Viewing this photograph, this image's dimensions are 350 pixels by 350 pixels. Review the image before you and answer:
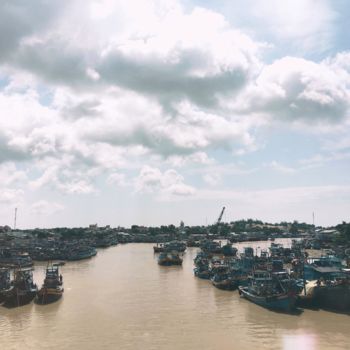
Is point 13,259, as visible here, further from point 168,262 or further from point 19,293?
point 19,293

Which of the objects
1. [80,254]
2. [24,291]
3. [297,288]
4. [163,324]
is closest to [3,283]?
[24,291]

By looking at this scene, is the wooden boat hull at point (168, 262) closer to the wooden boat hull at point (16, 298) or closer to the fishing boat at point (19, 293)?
the fishing boat at point (19, 293)

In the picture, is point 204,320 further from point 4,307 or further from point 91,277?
point 91,277

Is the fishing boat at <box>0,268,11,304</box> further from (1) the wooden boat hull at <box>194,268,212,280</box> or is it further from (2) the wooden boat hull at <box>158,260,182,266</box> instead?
(2) the wooden boat hull at <box>158,260,182,266</box>

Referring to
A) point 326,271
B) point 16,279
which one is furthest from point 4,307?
point 326,271

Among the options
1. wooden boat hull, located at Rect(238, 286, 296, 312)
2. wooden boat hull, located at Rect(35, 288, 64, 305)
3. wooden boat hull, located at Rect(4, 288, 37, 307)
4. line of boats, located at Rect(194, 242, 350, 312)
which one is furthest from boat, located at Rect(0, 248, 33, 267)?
wooden boat hull, located at Rect(238, 286, 296, 312)
